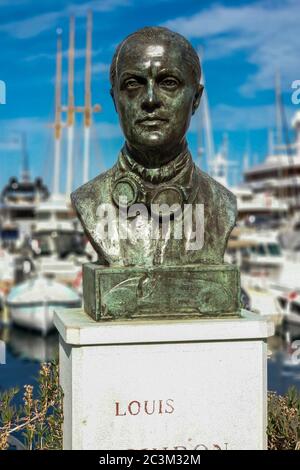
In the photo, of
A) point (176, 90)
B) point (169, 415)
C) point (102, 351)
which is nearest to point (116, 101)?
point (176, 90)

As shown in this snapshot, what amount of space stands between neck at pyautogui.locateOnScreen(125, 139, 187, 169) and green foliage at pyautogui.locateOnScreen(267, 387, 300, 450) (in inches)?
82.2

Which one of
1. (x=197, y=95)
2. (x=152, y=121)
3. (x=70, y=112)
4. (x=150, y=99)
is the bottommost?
(x=152, y=121)

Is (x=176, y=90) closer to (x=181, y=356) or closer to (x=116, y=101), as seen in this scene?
(x=116, y=101)

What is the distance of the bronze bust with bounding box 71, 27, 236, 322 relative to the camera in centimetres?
Result: 482

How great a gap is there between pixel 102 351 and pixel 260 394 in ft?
3.57

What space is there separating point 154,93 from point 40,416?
2477 millimetres

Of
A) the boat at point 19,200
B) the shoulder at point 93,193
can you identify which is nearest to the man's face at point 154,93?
the shoulder at point 93,193

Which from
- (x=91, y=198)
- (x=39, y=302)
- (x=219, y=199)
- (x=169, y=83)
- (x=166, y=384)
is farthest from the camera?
(x=39, y=302)

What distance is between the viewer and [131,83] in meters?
4.86

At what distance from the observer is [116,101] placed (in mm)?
5074

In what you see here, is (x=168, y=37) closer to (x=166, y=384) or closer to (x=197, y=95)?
(x=197, y=95)

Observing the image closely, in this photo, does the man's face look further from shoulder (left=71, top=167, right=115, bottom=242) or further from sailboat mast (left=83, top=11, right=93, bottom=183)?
sailboat mast (left=83, top=11, right=93, bottom=183)

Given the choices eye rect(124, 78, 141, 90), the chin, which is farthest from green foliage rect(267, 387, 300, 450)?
eye rect(124, 78, 141, 90)

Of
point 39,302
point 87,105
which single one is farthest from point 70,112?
point 39,302
